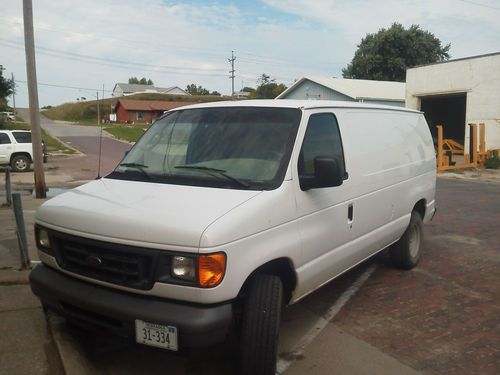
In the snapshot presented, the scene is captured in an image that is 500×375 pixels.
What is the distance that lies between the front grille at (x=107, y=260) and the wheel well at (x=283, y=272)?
0.65 metres

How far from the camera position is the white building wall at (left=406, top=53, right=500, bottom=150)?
71.1 ft

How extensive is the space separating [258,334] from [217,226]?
77 centimetres

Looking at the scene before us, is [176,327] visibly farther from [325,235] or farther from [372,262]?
[372,262]

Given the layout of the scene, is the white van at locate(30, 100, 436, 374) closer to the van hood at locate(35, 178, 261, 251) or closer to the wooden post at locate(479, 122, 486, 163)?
the van hood at locate(35, 178, 261, 251)

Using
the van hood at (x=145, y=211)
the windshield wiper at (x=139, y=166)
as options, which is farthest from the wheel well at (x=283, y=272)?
the windshield wiper at (x=139, y=166)

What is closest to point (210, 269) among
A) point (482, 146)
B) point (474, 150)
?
point (474, 150)

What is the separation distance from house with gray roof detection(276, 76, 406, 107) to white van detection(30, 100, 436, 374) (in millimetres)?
26022

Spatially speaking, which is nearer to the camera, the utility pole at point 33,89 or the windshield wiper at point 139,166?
the windshield wiper at point 139,166

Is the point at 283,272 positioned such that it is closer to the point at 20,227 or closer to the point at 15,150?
the point at 20,227

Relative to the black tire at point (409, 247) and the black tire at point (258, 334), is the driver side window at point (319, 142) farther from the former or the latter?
the black tire at point (409, 247)

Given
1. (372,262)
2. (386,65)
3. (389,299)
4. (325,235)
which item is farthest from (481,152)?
(386,65)

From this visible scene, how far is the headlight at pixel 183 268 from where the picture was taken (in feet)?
9.20

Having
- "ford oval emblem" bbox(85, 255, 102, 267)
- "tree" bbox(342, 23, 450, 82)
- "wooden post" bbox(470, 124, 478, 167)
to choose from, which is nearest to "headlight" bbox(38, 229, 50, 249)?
"ford oval emblem" bbox(85, 255, 102, 267)

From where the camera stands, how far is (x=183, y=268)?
111 inches
